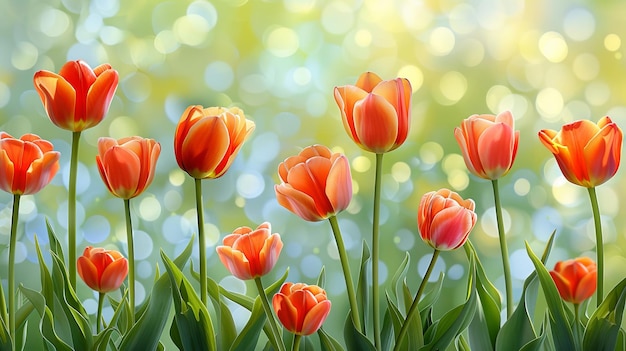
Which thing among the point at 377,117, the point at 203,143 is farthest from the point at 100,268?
the point at 377,117

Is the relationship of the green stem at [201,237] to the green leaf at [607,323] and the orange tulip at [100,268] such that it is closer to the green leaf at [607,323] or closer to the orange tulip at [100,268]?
the orange tulip at [100,268]

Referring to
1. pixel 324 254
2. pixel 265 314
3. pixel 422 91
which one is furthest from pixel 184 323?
pixel 422 91

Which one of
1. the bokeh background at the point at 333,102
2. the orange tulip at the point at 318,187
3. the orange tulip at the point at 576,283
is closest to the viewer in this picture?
the orange tulip at the point at 318,187

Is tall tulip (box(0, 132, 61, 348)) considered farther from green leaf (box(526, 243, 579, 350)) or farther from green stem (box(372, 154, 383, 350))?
green leaf (box(526, 243, 579, 350))

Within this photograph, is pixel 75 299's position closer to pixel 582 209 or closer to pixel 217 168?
pixel 217 168

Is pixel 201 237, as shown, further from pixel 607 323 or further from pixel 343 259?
pixel 607 323

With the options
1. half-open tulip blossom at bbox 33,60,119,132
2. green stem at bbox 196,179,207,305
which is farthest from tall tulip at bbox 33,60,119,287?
green stem at bbox 196,179,207,305

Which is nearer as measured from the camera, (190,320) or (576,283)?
(190,320)

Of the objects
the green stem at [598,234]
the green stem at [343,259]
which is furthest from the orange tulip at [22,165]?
the green stem at [598,234]
